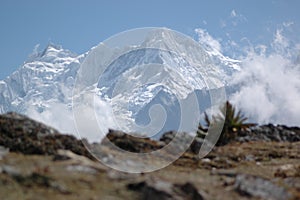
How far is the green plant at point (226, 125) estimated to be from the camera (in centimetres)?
3166

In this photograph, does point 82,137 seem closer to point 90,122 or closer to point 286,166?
point 90,122

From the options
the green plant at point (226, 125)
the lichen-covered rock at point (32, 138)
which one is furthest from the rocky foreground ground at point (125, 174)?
the green plant at point (226, 125)

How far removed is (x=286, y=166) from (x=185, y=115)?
6.53 metres

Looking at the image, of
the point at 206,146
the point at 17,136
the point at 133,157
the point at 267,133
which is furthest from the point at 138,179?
the point at 267,133

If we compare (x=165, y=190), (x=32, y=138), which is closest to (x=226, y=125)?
(x=32, y=138)

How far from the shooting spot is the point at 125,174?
62.9ft

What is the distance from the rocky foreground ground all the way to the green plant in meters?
2.08

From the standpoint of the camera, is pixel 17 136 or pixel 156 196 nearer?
pixel 156 196

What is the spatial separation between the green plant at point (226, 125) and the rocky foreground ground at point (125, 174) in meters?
2.08

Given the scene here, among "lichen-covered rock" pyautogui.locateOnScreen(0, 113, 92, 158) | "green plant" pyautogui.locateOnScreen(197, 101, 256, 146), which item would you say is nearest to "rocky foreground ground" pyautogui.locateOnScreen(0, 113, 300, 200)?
"lichen-covered rock" pyautogui.locateOnScreen(0, 113, 92, 158)

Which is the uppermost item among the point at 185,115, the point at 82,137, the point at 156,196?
the point at 185,115

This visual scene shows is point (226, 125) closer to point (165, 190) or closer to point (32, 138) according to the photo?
point (32, 138)

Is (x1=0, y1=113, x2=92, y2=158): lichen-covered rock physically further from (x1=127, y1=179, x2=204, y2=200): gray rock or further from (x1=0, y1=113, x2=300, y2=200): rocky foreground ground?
(x1=127, y1=179, x2=204, y2=200): gray rock

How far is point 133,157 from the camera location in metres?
22.8
